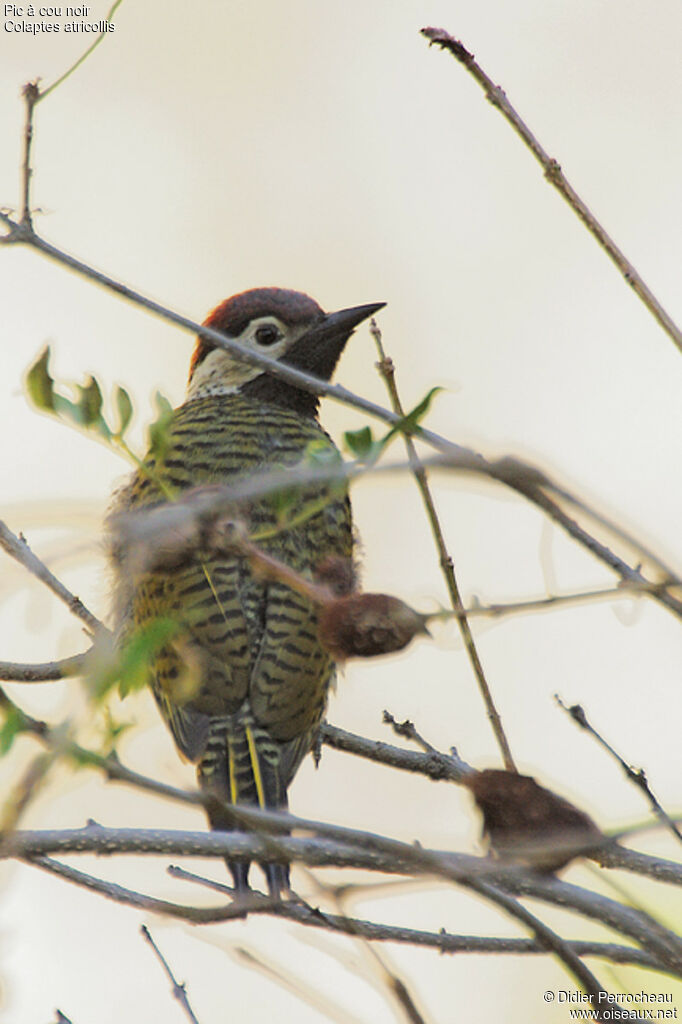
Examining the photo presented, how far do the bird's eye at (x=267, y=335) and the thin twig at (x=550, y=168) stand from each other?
3.83 meters

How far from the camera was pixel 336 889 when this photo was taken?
1006 mm

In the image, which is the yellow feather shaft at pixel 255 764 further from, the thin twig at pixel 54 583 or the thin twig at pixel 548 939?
the thin twig at pixel 548 939

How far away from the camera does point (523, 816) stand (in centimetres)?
117

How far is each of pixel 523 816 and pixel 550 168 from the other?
41.5 inches

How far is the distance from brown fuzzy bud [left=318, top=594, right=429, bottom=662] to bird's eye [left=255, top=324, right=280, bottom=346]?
4478 mm

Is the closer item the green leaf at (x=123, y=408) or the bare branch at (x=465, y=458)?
the bare branch at (x=465, y=458)

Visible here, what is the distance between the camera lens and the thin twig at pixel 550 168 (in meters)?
1.65

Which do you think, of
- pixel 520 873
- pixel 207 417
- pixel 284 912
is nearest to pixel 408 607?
pixel 520 873

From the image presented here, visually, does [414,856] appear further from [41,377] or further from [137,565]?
[41,377]

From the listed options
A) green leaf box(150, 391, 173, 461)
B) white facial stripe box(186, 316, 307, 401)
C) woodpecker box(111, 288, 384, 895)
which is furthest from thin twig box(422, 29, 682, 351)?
white facial stripe box(186, 316, 307, 401)

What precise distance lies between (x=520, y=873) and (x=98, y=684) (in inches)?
17.7

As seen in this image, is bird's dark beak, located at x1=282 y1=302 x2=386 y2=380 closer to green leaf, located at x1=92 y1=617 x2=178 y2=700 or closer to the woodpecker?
the woodpecker

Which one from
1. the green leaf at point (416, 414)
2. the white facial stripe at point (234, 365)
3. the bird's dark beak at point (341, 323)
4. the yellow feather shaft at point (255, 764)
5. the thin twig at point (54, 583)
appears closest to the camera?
the green leaf at point (416, 414)

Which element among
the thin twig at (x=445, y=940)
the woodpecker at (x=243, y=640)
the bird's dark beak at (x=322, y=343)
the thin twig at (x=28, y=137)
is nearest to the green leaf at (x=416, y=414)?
the thin twig at (x=445, y=940)
